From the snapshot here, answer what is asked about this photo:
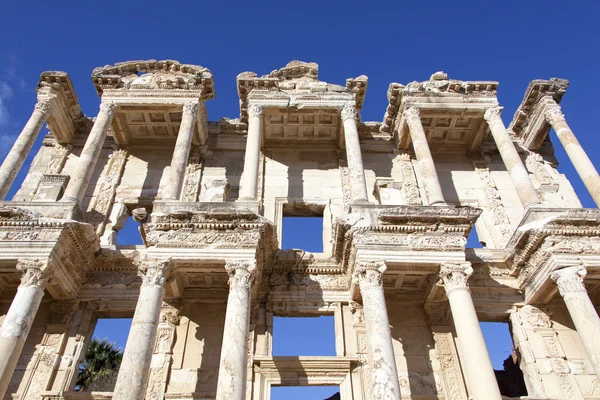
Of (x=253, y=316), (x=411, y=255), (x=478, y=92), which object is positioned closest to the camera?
(x=411, y=255)

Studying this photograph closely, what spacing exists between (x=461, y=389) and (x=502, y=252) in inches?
152

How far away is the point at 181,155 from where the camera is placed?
521 inches

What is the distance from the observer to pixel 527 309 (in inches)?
476

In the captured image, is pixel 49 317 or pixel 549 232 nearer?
pixel 549 232

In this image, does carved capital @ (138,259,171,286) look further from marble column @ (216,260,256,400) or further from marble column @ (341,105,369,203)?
marble column @ (341,105,369,203)

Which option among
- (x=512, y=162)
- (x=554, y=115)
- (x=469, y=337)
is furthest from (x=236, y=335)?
(x=554, y=115)

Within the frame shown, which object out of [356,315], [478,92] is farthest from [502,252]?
[478,92]

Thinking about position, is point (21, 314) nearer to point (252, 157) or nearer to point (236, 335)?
point (236, 335)

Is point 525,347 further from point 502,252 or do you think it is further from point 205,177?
point 205,177

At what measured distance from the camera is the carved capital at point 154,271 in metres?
10.3

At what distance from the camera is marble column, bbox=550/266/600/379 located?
9.54m

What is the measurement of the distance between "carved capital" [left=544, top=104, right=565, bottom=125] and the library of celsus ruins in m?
0.07

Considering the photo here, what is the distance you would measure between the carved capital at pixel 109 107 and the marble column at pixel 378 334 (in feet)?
30.3

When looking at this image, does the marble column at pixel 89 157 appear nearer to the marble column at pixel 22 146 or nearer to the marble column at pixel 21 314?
the marble column at pixel 22 146
